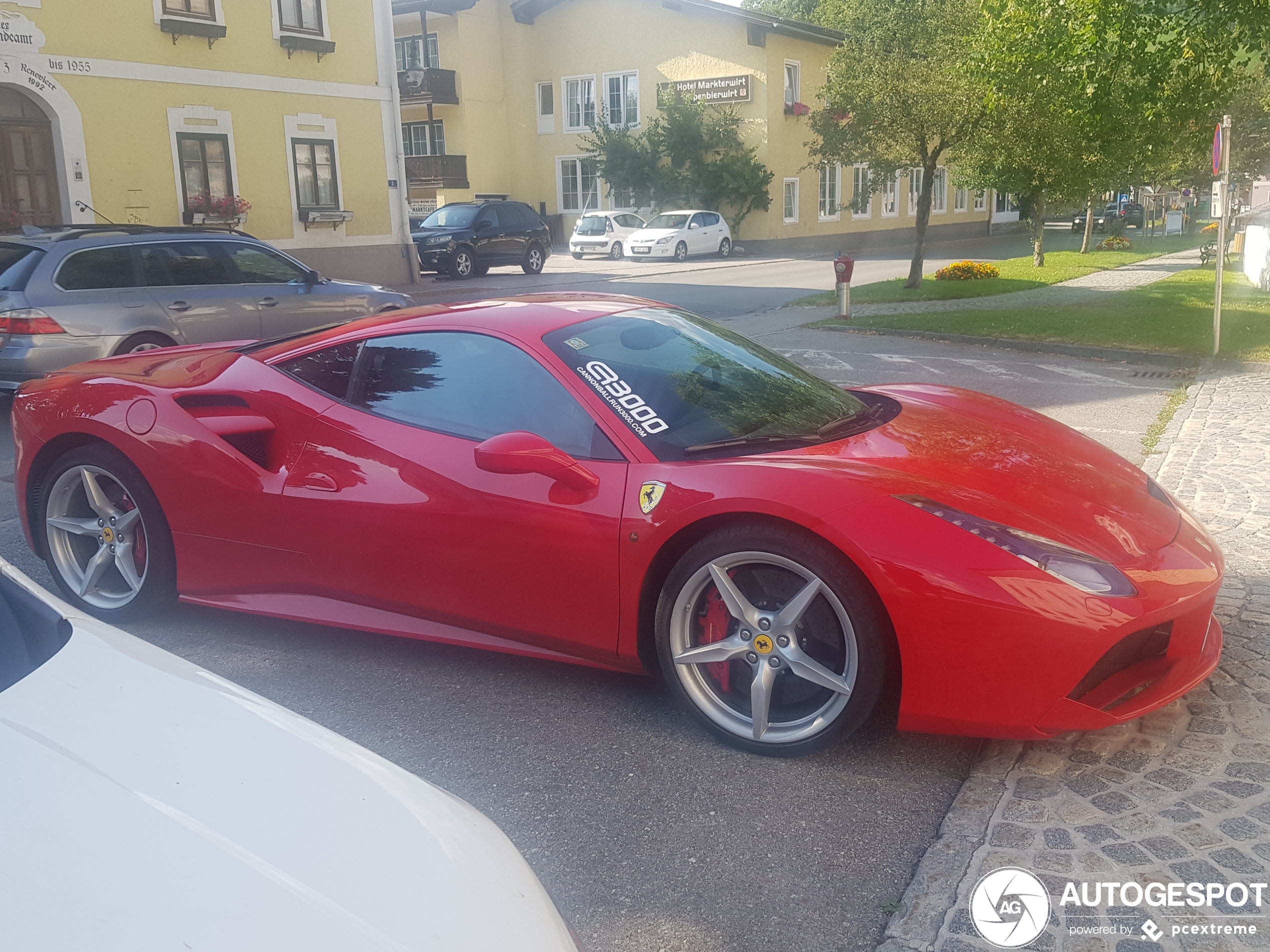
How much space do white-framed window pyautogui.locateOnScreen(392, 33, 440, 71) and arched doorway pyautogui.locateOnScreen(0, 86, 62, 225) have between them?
950 inches

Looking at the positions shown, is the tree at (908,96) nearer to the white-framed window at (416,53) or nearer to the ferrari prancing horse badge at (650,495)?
the ferrari prancing horse badge at (650,495)

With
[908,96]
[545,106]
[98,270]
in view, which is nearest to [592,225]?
[545,106]

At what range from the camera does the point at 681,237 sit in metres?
33.0

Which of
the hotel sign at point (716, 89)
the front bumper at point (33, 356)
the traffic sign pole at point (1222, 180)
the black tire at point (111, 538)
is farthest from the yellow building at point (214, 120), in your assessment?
the hotel sign at point (716, 89)

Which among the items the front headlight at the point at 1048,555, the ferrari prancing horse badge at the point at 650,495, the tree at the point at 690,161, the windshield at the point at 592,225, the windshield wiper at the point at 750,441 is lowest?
the front headlight at the point at 1048,555

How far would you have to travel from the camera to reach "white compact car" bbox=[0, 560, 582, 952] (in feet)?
4.58

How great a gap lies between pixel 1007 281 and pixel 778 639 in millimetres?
21148

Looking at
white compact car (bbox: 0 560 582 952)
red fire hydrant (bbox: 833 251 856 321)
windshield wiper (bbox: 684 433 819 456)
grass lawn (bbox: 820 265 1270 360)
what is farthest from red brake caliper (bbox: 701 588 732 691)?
red fire hydrant (bbox: 833 251 856 321)

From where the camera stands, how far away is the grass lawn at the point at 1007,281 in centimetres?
1925

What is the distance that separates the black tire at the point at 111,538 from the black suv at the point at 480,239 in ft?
71.7

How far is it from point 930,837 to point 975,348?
11098 millimetres

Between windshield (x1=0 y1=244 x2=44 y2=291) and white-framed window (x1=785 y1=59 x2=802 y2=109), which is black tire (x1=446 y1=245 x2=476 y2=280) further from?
white-framed window (x1=785 y1=59 x2=802 y2=109)

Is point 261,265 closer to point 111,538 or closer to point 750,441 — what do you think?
point 111,538

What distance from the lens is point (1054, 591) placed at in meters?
2.99
